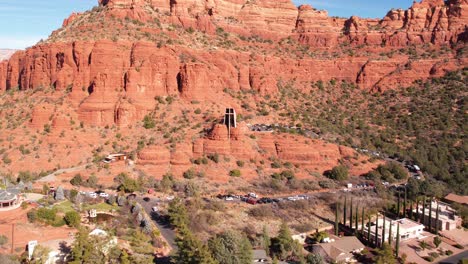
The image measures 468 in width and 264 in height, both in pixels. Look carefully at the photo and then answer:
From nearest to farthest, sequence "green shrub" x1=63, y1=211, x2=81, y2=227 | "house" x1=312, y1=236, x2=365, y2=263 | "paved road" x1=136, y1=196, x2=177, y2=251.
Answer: "green shrub" x1=63, y1=211, x2=81, y2=227, "house" x1=312, y1=236, x2=365, y2=263, "paved road" x1=136, y1=196, x2=177, y2=251

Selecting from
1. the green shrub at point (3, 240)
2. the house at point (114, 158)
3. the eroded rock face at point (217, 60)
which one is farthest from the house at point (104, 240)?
the eroded rock face at point (217, 60)

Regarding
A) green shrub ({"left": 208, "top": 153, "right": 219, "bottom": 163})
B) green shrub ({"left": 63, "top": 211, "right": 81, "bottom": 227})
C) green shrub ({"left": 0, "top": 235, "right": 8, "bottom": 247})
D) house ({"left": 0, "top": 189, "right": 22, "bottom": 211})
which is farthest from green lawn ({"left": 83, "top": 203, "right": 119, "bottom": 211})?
green shrub ({"left": 208, "top": 153, "right": 219, "bottom": 163})

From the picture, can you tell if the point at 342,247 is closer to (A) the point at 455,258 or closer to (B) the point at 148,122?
(A) the point at 455,258

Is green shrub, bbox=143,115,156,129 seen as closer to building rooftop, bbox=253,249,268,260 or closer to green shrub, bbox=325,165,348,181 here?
green shrub, bbox=325,165,348,181

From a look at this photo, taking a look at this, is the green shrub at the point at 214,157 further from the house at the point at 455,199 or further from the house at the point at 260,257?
the house at the point at 455,199

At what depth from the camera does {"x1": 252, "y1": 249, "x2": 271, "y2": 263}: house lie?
30.3 m

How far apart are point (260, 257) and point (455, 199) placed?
28.2 metres

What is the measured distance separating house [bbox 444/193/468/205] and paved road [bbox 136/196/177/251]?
32393mm

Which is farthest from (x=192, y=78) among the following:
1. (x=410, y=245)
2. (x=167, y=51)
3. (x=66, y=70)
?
(x=410, y=245)

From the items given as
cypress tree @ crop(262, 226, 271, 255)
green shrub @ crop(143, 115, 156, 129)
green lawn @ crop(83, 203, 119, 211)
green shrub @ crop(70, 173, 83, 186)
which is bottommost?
cypress tree @ crop(262, 226, 271, 255)

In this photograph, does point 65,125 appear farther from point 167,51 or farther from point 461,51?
point 461,51

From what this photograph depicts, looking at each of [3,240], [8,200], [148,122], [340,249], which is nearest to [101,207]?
[8,200]

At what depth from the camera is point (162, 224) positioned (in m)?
35.6

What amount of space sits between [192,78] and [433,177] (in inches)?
1336
